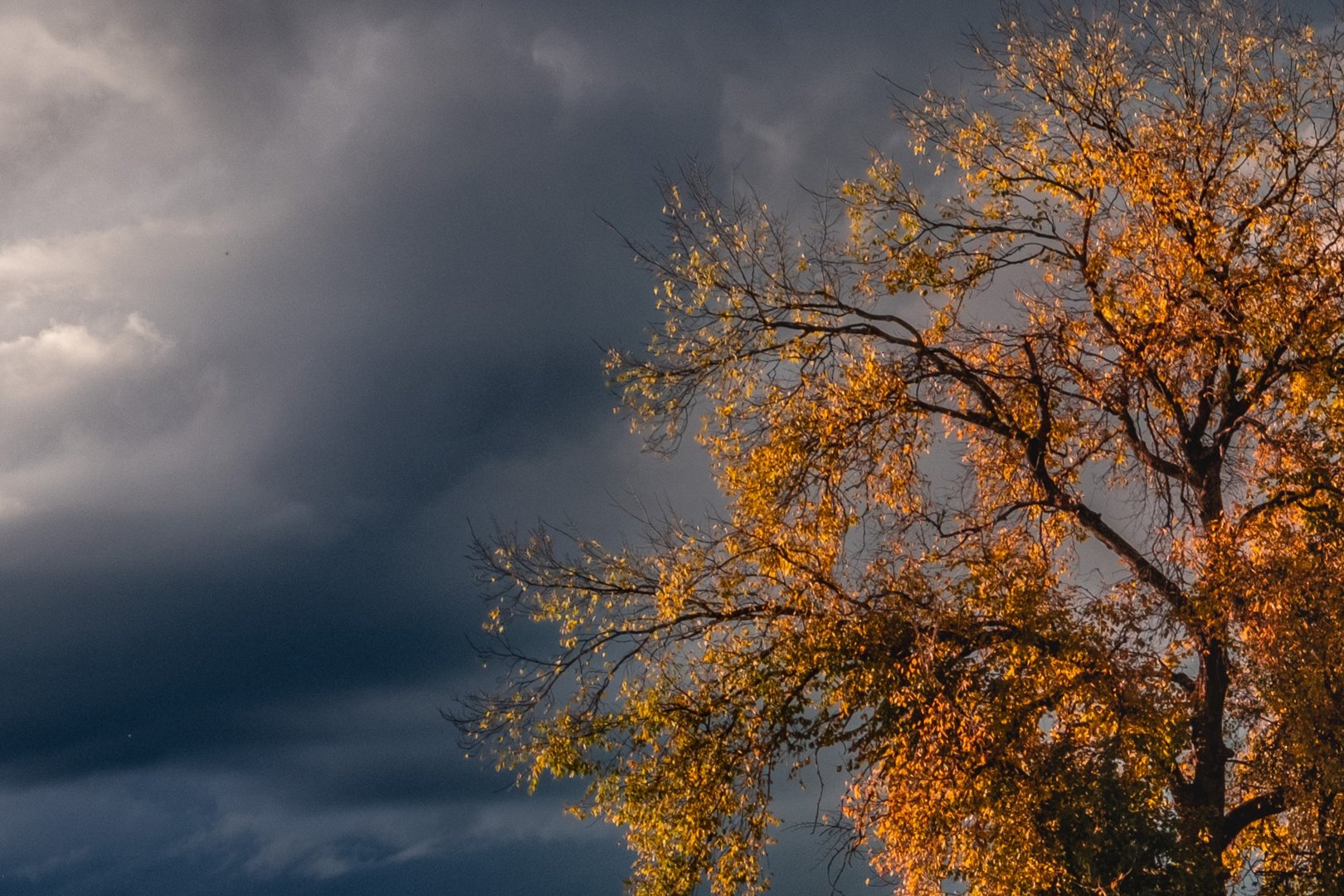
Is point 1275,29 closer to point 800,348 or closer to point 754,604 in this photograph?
point 800,348

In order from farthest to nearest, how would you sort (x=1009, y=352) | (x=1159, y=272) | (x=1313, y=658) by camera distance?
(x=1009, y=352)
(x=1159, y=272)
(x=1313, y=658)

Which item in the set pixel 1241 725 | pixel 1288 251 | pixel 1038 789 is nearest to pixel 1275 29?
pixel 1288 251

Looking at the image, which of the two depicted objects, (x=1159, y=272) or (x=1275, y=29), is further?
(x=1275, y=29)

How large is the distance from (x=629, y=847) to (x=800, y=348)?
8.34 meters

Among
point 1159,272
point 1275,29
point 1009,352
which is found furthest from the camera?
point 1009,352

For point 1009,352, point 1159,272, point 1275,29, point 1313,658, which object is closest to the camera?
point 1313,658

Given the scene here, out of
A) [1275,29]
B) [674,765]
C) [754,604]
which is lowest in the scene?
[674,765]

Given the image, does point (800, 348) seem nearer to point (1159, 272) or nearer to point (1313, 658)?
point (1159, 272)

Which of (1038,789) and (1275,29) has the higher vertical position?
(1275,29)

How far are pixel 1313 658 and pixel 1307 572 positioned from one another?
116 centimetres

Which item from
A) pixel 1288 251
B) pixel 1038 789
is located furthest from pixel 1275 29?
pixel 1038 789

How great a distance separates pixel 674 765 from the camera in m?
19.8

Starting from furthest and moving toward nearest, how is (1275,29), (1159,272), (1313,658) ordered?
(1275,29) < (1159,272) < (1313,658)

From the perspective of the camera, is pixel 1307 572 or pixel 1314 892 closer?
pixel 1307 572
